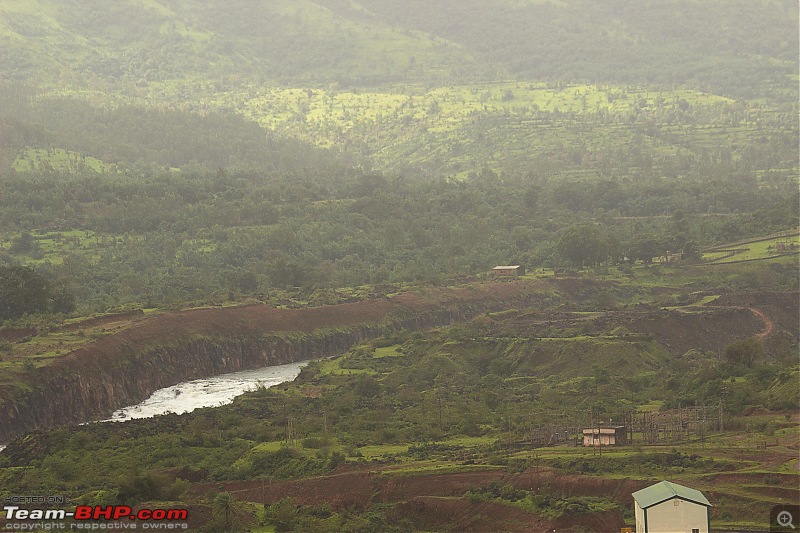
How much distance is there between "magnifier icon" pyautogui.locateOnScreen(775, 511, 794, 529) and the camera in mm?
49619

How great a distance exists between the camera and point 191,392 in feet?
315

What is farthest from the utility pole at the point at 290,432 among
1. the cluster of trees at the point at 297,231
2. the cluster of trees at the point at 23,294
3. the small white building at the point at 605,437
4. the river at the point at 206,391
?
the cluster of trees at the point at 297,231

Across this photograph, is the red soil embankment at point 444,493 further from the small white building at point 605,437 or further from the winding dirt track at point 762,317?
the winding dirt track at point 762,317

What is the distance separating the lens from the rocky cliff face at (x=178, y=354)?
273ft

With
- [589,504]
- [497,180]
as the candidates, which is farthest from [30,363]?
[497,180]

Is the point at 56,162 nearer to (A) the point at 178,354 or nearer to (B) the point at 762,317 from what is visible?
(A) the point at 178,354

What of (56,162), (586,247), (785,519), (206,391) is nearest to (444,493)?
(785,519)

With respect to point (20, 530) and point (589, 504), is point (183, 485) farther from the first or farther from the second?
point (589, 504)

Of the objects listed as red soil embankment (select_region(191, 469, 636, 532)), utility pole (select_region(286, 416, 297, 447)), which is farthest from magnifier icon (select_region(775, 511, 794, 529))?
utility pole (select_region(286, 416, 297, 447))

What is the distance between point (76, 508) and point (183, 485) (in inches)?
290

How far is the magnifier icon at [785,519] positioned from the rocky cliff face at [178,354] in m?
41.4

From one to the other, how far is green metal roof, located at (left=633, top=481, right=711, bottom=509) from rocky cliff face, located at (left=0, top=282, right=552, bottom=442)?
40.4 metres

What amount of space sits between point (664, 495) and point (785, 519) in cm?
595

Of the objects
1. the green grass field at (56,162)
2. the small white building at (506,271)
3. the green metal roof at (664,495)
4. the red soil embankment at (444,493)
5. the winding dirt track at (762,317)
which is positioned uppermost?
the green grass field at (56,162)
